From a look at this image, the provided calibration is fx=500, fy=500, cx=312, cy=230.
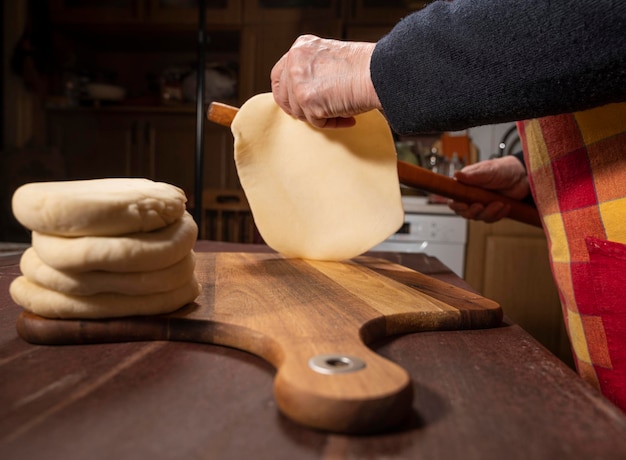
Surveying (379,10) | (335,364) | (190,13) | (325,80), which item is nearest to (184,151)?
(190,13)

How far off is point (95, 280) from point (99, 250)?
32mm

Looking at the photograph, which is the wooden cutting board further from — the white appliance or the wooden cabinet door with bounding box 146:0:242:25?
the wooden cabinet door with bounding box 146:0:242:25

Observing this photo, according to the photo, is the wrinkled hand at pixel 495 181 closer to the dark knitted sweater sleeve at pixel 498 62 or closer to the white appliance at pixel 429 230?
the dark knitted sweater sleeve at pixel 498 62

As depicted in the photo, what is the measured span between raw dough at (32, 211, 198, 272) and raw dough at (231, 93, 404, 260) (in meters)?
0.35

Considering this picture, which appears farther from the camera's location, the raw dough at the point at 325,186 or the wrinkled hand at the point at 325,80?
Answer: the raw dough at the point at 325,186

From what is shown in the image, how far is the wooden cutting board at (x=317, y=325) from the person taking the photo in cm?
29

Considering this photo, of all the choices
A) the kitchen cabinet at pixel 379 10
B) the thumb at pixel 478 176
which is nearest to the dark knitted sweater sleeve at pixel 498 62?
the thumb at pixel 478 176

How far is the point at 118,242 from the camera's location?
1.34ft

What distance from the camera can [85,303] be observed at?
424 mm

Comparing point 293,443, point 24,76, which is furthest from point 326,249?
point 24,76

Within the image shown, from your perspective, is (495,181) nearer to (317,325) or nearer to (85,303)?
(317,325)

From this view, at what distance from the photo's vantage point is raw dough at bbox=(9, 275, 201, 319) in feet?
1.38

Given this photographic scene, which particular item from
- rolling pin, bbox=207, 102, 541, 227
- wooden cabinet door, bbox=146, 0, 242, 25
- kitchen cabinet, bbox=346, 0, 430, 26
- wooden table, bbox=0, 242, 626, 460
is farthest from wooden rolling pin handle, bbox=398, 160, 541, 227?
wooden cabinet door, bbox=146, 0, 242, 25

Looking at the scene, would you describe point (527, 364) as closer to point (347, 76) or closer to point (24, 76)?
point (347, 76)
